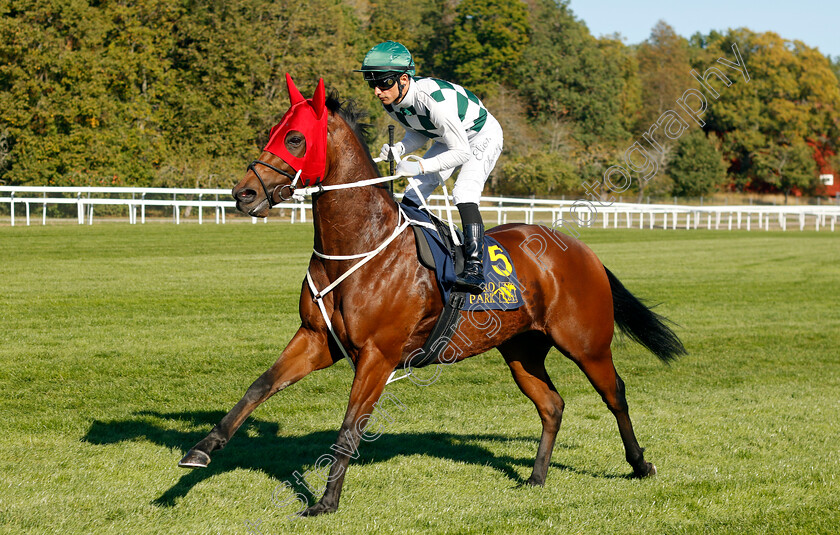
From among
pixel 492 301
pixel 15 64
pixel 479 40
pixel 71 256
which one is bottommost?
pixel 71 256

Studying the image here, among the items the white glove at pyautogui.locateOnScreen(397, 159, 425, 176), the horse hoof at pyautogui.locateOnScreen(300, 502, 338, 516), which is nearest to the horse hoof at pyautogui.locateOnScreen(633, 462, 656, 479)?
the horse hoof at pyautogui.locateOnScreen(300, 502, 338, 516)

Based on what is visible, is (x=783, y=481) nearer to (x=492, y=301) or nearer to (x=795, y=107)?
(x=492, y=301)

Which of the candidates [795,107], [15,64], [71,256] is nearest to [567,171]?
[795,107]

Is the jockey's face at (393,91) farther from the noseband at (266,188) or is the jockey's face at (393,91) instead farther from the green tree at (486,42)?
the green tree at (486,42)

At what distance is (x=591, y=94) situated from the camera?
190 feet

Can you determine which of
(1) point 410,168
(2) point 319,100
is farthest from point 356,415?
(2) point 319,100

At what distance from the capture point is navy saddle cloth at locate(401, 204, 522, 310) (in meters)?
4.82

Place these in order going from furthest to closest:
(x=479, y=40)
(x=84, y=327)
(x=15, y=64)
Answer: (x=479, y=40) → (x=15, y=64) → (x=84, y=327)

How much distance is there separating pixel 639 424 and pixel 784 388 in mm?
2549

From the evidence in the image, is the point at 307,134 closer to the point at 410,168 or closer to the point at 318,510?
the point at 410,168

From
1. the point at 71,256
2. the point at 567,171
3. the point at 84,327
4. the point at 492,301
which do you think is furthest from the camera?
the point at 567,171

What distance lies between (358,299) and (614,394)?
1926 millimetres

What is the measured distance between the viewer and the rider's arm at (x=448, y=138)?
474cm

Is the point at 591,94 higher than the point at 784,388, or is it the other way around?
the point at 591,94
